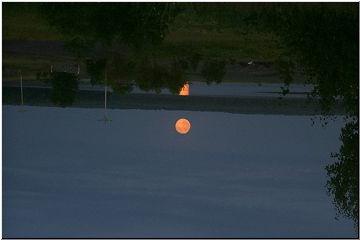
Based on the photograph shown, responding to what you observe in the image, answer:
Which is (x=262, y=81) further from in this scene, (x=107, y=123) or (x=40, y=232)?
(x=40, y=232)

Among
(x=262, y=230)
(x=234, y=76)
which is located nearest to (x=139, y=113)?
(x=234, y=76)

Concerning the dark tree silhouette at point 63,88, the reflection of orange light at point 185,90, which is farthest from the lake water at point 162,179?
the reflection of orange light at point 185,90

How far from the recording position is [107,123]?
15.1 meters

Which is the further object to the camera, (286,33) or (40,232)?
(286,33)

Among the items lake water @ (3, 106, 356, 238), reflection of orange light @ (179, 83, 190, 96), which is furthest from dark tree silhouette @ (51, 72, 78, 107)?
reflection of orange light @ (179, 83, 190, 96)

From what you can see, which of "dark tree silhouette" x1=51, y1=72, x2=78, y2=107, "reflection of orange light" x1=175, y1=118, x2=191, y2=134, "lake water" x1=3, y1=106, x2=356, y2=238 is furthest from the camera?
"reflection of orange light" x1=175, y1=118, x2=191, y2=134

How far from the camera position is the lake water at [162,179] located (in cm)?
1423

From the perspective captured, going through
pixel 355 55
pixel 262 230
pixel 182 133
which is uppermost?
pixel 355 55

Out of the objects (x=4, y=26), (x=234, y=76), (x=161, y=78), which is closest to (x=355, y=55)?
(x=234, y=76)

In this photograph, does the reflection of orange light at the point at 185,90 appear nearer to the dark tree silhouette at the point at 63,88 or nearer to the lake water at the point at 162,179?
the lake water at the point at 162,179

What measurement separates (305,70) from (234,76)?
39.1 inches

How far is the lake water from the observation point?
14.2 metres

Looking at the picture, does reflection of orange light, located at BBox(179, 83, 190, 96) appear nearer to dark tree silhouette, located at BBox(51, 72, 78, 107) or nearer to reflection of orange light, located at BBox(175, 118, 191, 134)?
reflection of orange light, located at BBox(175, 118, 191, 134)

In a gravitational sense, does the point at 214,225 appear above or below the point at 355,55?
below
